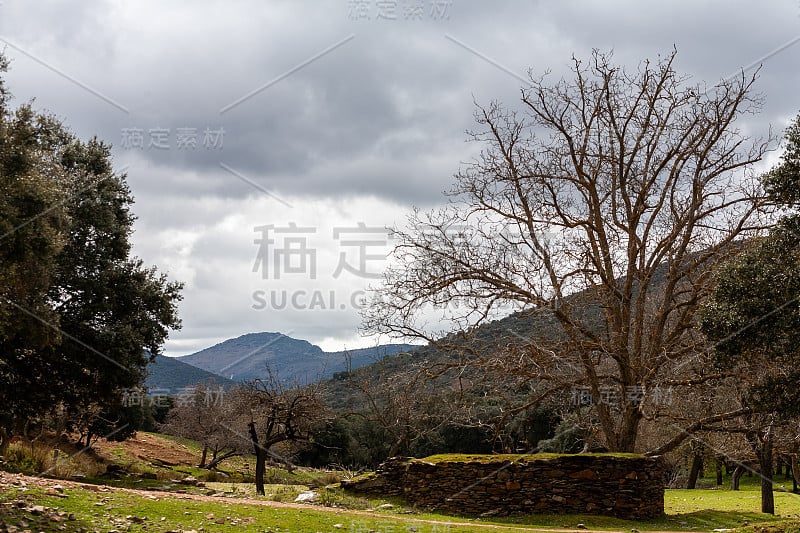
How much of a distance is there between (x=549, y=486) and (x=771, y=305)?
8.27 meters

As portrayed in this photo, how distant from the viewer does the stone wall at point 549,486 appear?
16.2 meters

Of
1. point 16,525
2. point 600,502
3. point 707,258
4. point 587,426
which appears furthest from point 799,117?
point 16,525

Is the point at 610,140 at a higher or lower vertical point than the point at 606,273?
higher

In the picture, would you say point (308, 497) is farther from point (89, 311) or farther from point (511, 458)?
point (89, 311)

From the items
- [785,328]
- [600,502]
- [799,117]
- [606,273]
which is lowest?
[600,502]

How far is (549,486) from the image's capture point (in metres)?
16.5

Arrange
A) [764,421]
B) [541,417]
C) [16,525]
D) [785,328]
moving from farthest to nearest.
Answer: [541,417] < [764,421] < [785,328] < [16,525]

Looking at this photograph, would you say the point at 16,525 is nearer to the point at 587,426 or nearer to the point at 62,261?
the point at 62,261

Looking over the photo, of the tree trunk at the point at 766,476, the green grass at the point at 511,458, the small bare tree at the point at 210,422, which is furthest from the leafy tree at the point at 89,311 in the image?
the tree trunk at the point at 766,476

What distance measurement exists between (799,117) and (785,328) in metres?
3.46

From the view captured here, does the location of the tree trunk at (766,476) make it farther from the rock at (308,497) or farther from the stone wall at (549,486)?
the rock at (308,497)

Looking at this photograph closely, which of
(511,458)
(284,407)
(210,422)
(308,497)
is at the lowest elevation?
(308,497)

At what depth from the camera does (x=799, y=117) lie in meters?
10.6

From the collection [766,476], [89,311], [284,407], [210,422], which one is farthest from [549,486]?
[210,422]
